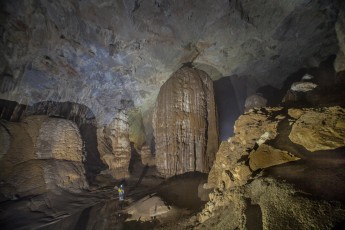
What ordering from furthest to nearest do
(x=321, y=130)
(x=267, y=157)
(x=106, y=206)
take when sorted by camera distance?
1. (x=106, y=206)
2. (x=267, y=157)
3. (x=321, y=130)

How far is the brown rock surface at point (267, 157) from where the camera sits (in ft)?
10.5

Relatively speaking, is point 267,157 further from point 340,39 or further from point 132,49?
point 340,39

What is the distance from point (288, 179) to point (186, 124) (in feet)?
17.2

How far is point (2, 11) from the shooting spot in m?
6.22

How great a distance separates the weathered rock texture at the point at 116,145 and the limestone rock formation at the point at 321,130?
24.2ft

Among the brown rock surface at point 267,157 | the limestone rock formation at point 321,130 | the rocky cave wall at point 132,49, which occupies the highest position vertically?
the rocky cave wall at point 132,49

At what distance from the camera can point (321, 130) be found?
300 cm

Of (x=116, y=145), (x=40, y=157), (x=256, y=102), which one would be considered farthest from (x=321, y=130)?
(x=40, y=157)

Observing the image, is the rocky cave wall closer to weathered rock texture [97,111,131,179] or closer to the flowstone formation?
weathered rock texture [97,111,131,179]

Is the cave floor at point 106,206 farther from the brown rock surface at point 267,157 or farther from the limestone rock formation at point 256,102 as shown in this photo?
the limestone rock formation at point 256,102

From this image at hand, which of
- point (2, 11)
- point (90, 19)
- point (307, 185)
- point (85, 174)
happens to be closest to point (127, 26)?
point (90, 19)

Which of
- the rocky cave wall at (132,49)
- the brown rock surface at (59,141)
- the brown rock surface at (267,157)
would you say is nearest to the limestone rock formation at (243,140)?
the brown rock surface at (267,157)


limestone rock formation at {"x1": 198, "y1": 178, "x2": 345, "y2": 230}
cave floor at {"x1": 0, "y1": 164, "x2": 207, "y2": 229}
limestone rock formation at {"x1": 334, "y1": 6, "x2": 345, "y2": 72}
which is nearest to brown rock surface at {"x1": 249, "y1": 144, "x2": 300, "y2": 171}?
limestone rock formation at {"x1": 198, "y1": 178, "x2": 345, "y2": 230}

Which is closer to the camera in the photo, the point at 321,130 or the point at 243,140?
the point at 321,130
